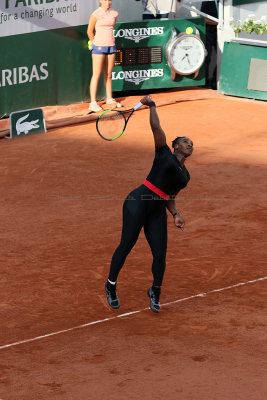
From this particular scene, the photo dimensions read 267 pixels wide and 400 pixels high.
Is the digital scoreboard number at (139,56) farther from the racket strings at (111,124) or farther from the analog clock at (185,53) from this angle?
the racket strings at (111,124)

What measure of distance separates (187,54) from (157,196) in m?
11.7

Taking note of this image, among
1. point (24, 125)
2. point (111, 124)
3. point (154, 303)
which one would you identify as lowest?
point (24, 125)

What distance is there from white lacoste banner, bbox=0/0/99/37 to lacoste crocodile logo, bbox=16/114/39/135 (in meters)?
1.80

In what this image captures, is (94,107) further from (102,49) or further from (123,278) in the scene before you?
(123,278)

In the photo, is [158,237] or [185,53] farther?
[185,53]

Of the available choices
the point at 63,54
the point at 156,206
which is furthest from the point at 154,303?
the point at 63,54

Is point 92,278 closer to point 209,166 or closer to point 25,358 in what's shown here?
point 25,358

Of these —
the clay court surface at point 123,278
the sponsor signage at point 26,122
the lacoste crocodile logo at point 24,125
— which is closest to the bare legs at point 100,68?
the sponsor signage at point 26,122

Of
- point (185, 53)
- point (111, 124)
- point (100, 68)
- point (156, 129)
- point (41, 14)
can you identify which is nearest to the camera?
point (156, 129)

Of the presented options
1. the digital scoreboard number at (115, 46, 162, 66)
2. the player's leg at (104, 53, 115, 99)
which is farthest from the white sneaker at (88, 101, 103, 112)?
the digital scoreboard number at (115, 46, 162, 66)

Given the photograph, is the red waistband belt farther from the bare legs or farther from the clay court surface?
the bare legs

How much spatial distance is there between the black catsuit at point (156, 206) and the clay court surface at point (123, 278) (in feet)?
2.21

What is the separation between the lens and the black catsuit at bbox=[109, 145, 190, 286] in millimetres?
6973

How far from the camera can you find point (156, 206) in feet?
23.2
